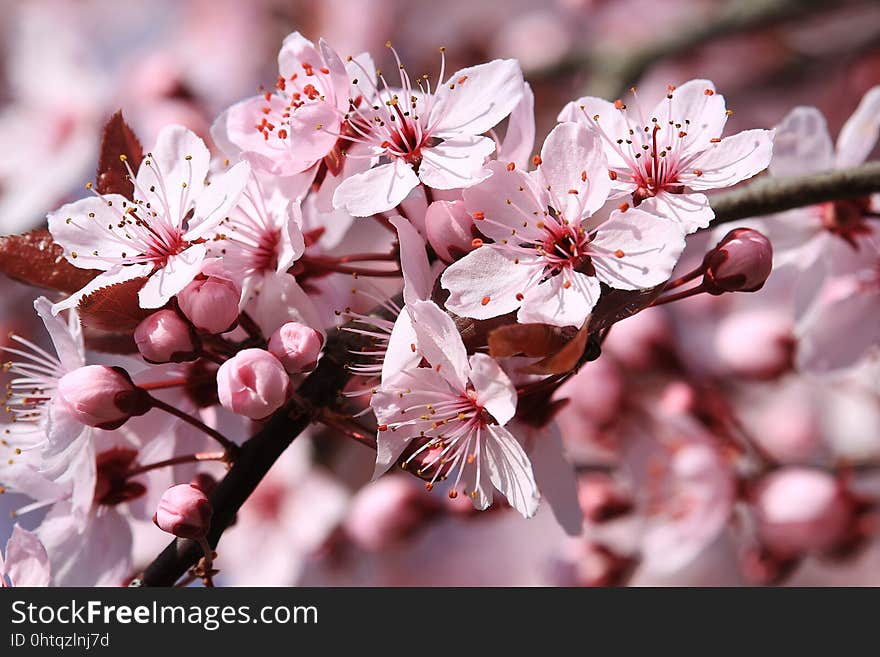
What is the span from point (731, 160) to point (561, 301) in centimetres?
22

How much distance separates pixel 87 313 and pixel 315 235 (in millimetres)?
271

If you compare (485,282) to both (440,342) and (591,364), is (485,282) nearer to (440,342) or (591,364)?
(440,342)

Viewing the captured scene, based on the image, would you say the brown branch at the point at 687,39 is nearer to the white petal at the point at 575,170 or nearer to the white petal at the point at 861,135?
the white petal at the point at 861,135

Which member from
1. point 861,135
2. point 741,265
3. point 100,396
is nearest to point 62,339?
point 100,396

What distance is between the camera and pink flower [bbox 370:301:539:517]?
0.84m

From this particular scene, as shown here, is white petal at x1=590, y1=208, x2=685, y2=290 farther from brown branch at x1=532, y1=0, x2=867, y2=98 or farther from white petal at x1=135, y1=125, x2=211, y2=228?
brown branch at x1=532, y1=0, x2=867, y2=98

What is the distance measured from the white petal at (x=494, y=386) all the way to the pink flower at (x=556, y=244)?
0.04m

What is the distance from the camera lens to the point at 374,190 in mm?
877

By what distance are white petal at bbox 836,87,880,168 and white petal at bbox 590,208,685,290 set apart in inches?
18.0

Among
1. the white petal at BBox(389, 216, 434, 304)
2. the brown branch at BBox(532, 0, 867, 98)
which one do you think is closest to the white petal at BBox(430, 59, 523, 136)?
the white petal at BBox(389, 216, 434, 304)

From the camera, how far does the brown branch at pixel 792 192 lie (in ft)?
3.37

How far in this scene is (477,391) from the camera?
86 centimetres

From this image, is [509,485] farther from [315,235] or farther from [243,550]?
[243,550]

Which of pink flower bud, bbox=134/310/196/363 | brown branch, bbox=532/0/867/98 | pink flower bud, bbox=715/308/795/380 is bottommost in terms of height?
pink flower bud, bbox=134/310/196/363
